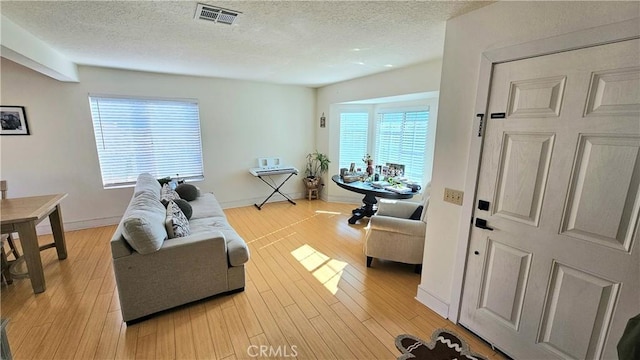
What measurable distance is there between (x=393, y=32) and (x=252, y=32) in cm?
125

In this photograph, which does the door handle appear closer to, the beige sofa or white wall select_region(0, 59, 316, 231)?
the beige sofa

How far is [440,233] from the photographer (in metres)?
2.19

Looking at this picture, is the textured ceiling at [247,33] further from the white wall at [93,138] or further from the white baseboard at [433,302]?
the white baseboard at [433,302]

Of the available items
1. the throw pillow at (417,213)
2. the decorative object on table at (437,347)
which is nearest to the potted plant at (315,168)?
the throw pillow at (417,213)

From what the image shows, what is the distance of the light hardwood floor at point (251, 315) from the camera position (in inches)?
72.7

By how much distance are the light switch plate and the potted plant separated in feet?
11.3

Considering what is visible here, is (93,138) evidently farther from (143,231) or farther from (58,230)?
(143,231)

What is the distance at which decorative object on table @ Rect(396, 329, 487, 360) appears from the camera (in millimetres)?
1808

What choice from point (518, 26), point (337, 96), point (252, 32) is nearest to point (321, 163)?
point (337, 96)

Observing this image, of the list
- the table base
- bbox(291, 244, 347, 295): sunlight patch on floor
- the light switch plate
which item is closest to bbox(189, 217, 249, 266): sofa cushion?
bbox(291, 244, 347, 295): sunlight patch on floor

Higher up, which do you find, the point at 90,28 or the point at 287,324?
the point at 90,28

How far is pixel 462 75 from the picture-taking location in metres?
1.88

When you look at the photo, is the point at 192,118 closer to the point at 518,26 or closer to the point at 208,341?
the point at 208,341

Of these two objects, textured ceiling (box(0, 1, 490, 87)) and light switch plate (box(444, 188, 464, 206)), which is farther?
light switch plate (box(444, 188, 464, 206))
